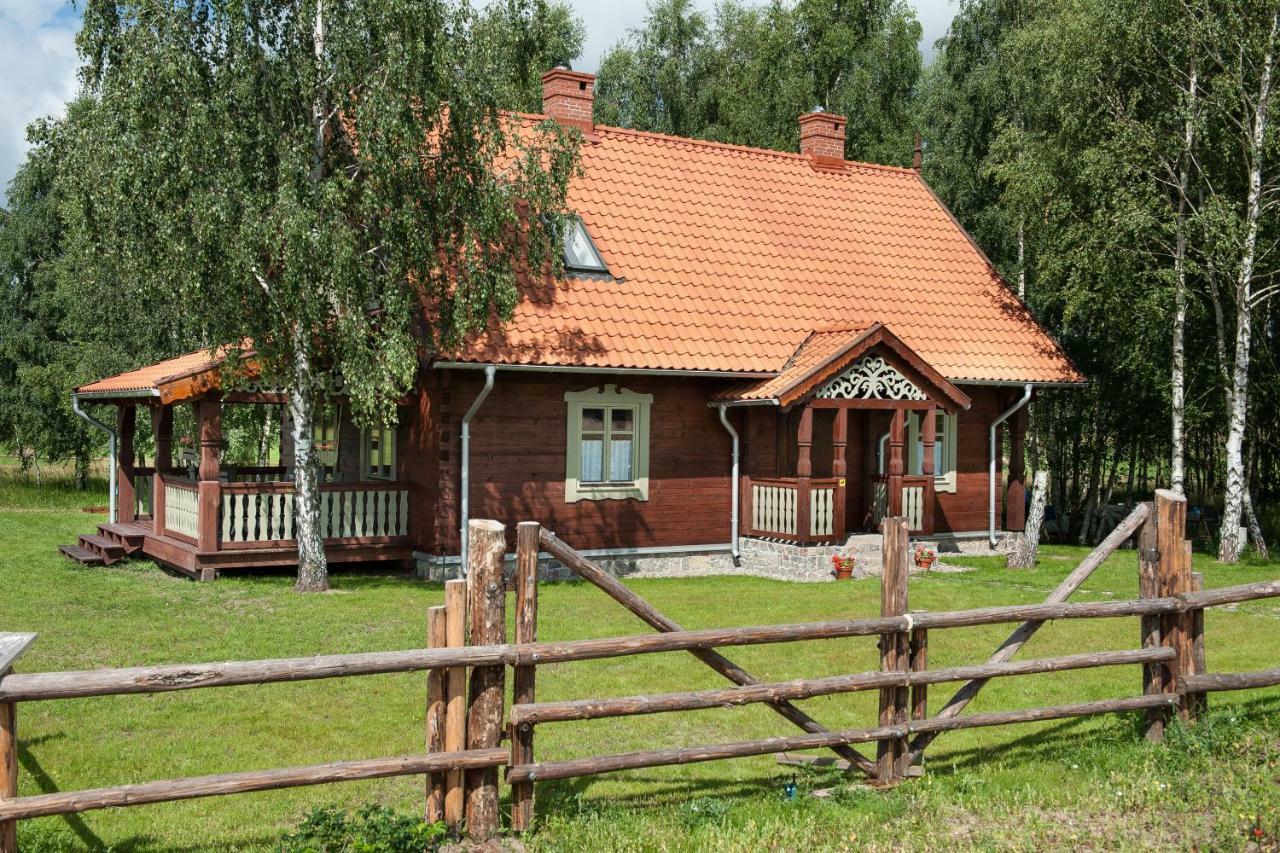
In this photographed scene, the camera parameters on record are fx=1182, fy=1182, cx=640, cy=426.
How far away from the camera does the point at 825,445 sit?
1905 cm

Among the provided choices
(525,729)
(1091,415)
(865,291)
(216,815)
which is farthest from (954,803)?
(1091,415)

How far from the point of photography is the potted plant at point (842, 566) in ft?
55.4

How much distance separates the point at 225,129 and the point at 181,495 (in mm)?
5567

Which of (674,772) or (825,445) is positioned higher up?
(825,445)

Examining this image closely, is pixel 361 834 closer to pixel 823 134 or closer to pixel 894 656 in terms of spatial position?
pixel 894 656

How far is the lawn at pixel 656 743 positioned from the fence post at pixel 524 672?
0.60 ft

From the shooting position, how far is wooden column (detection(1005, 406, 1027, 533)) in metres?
20.5

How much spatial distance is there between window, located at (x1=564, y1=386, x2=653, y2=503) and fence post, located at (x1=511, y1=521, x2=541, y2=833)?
1051 centimetres

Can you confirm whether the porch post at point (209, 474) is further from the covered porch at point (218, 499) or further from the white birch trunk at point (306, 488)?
the white birch trunk at point (306, 488)

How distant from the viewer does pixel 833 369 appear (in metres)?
16.8

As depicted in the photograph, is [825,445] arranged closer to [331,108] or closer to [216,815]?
[331,108]

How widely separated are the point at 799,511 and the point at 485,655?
11.5 meters

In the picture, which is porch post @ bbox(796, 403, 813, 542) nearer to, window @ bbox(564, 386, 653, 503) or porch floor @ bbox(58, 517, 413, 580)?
window @ bbox(564, 386, 653, 503)

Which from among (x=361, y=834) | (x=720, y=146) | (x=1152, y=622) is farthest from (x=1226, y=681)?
(x=720, y=146)
